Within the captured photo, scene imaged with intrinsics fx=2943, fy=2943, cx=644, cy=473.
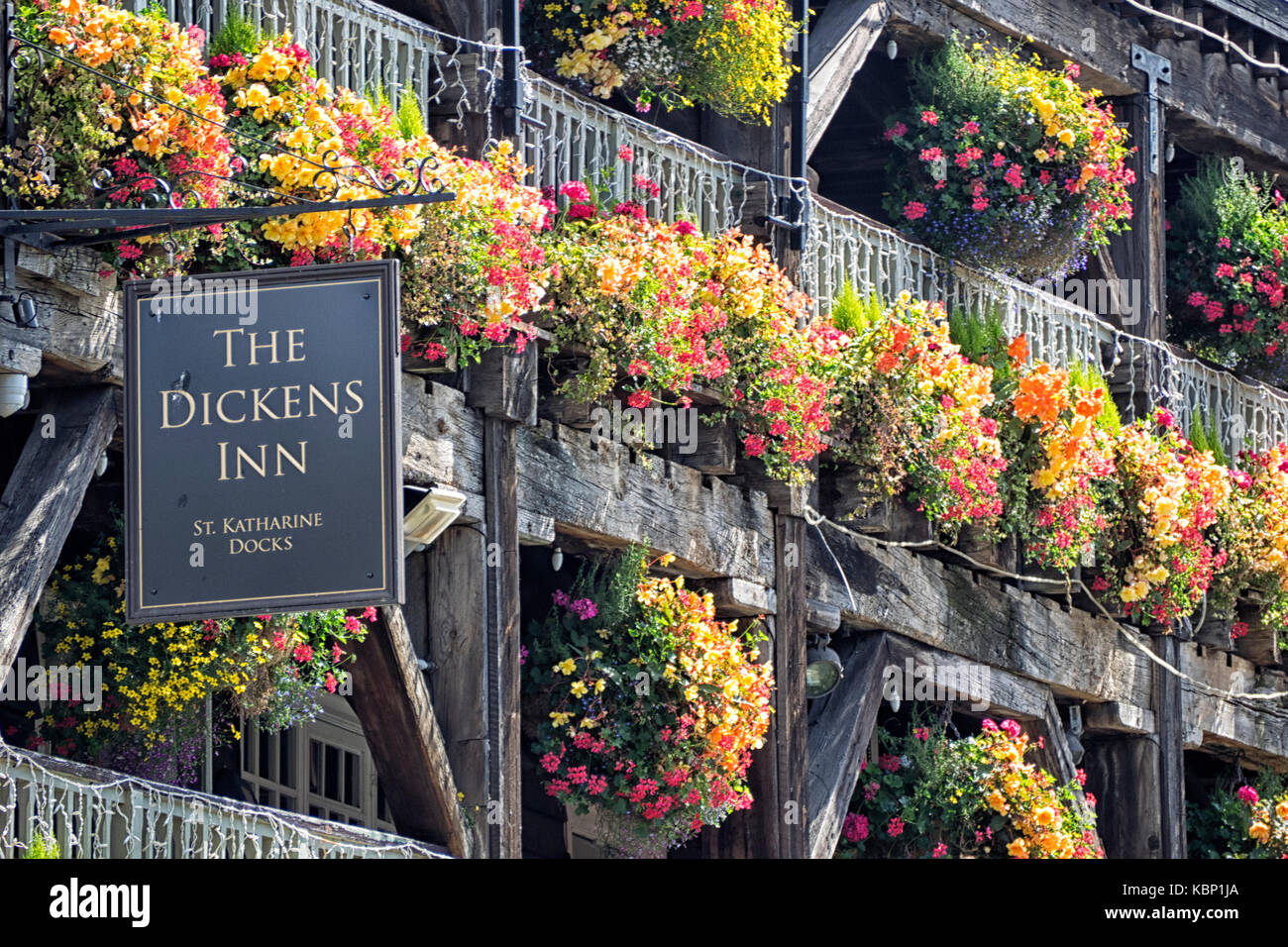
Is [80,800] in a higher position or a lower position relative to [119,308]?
lower

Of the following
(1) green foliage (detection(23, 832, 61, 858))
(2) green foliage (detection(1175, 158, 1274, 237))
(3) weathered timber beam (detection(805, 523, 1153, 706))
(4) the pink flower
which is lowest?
(1) green foliage (detection(23, 832, 61, 858))

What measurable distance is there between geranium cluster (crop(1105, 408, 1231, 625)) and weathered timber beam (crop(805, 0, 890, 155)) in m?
2.18

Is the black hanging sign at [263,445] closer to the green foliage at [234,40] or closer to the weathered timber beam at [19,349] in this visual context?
the weathered timber beam at [19,349]

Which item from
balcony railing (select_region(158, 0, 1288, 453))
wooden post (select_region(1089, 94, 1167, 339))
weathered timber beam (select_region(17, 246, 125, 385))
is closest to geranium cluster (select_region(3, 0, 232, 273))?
weathered timber beam (select_region(17, 246, 125, 385))

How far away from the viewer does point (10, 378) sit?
8914mm

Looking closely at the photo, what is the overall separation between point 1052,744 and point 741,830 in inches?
98.9

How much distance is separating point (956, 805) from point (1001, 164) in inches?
120

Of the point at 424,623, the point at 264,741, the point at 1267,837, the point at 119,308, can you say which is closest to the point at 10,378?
the point at 119,308

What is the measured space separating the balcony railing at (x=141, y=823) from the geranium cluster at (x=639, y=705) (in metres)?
1.23

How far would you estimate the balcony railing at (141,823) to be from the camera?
866 cm

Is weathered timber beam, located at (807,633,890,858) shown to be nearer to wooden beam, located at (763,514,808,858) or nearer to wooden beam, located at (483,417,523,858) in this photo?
wooden beam, located at (763,514,808,858)

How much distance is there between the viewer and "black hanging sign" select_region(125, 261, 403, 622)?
29.3 ft

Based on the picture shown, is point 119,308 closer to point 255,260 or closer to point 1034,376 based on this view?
point 255,260

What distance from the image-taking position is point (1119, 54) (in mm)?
15422
